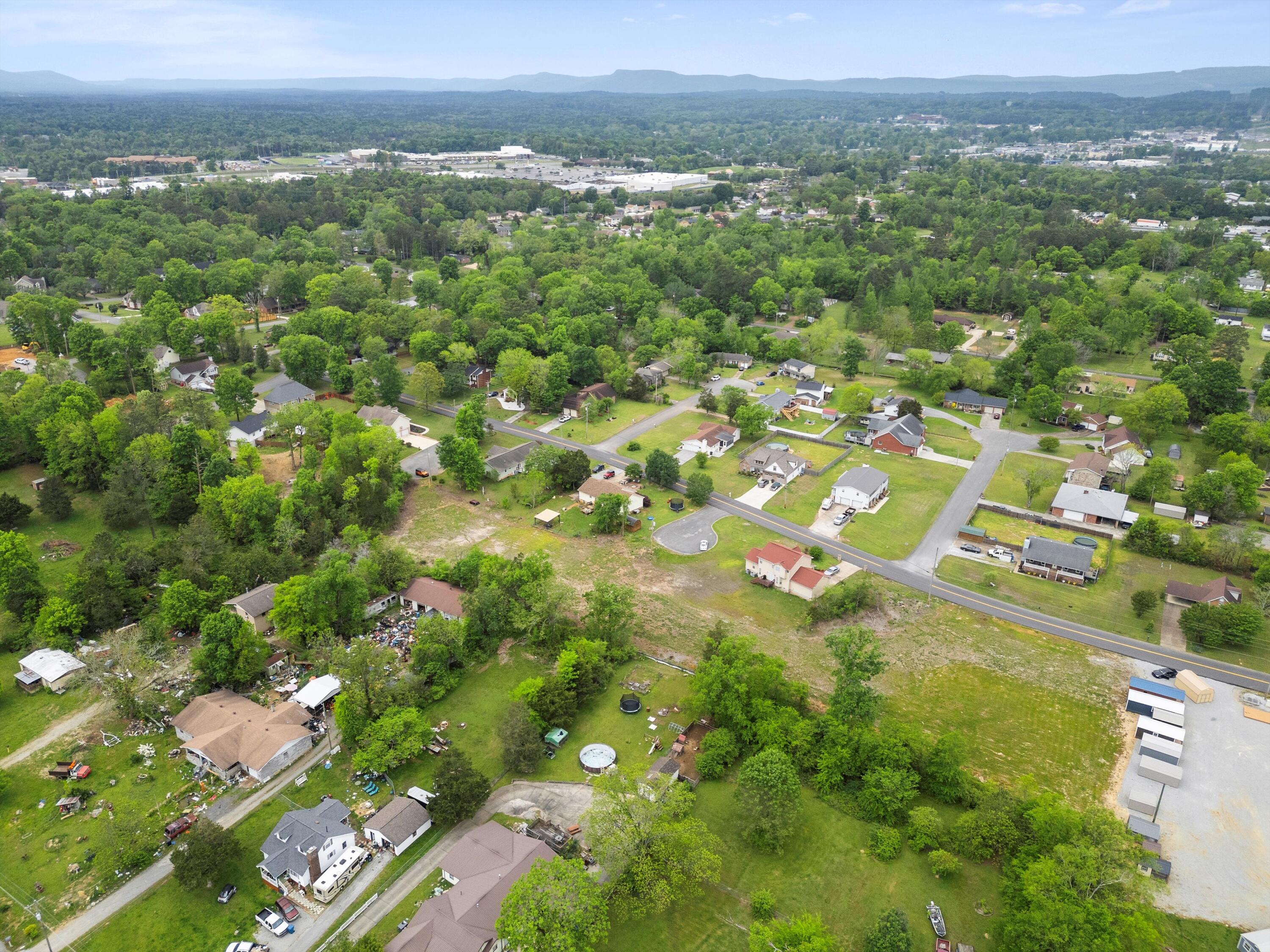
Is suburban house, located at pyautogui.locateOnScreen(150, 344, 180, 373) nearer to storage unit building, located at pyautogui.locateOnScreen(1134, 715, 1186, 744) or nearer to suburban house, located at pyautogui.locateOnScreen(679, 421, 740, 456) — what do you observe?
suburban house, located at pyautogui.locateOnScreen(679, 421, 740, 456)

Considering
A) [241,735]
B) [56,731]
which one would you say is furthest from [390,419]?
[241,735]

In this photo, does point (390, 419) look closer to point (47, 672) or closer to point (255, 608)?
→ point (255, 608)

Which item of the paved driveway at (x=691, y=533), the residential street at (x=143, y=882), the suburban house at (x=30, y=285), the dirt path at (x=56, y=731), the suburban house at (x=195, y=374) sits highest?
the suburban house at (x=30, y=285)

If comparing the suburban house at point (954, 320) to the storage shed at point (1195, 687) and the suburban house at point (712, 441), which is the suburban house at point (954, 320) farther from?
the storage shed at point (1195, 687)

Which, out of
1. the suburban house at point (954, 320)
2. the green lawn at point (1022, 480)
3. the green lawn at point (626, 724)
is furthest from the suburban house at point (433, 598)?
the suburban house at point (954, 320)

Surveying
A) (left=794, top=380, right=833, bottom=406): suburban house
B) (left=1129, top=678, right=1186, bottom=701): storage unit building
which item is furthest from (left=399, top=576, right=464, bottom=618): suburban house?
(left=794, top=380, right=833, bottom=406): suburban house

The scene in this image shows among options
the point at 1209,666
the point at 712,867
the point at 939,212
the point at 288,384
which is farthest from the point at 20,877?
the point at 939,212

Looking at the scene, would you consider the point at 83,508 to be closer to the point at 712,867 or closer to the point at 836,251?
the point at 712,867
